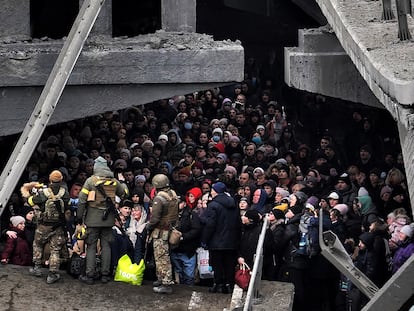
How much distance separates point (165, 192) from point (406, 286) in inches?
259

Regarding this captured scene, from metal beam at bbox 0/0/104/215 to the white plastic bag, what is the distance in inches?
103

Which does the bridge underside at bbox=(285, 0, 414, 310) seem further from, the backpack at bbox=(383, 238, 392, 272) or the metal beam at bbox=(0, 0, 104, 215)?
the metal beam at bbox=(0, 0, 104, 215)

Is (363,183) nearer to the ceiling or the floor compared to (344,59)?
nearer to the floor

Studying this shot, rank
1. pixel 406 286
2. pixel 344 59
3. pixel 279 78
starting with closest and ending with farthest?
pixel 406 286, pixel 344 59, pixel 279 78

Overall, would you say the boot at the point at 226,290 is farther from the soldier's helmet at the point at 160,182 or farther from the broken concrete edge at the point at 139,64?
the broken concrete edge at the point at 139,64

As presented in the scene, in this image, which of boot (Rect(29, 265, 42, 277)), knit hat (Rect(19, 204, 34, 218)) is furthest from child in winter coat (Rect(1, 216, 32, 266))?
boot (Rect(29, 265, 42, 277))

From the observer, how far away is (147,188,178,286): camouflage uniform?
15117 mm

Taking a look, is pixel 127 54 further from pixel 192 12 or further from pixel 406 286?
pixel 406 286

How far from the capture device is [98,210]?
605 inches

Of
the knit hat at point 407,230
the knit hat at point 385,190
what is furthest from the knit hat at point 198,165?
the knit hat at point 407,230

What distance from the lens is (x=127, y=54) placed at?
18062 millimetres

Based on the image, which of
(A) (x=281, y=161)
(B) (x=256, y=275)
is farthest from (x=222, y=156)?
(B) (x=256, y=275)

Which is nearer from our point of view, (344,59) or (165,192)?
(165,192)

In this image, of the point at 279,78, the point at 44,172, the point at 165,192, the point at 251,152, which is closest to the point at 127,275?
the point at 165,192
